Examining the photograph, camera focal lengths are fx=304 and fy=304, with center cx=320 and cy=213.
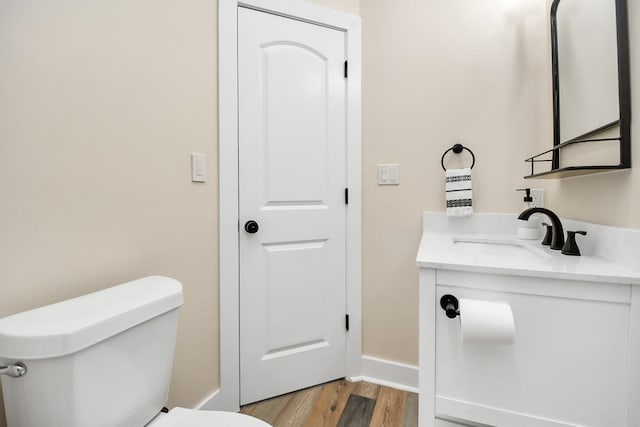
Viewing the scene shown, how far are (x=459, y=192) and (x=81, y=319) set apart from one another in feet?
4.91

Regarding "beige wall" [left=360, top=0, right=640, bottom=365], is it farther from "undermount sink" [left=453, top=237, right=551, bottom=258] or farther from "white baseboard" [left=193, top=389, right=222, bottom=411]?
"white baseboard" [left=193, top=389, right=222, bottom=411]

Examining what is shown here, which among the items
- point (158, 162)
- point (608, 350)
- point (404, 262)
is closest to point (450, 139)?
point (404, 262)

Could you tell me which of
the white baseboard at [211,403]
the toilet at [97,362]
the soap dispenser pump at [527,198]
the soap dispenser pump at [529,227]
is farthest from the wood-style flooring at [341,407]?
the soap dispenser pump at [527,198]

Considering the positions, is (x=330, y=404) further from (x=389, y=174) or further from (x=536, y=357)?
(x=389, y=174)

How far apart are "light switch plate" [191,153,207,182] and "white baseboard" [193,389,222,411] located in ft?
3.10

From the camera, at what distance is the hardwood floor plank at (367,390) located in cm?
158

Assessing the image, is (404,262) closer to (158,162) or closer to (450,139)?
(450,139)

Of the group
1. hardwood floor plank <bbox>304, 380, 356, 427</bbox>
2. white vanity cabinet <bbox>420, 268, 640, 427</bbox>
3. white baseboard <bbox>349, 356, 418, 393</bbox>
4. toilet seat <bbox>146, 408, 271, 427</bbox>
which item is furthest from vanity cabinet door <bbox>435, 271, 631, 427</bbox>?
white baseboard <bbox>349, 356, 418, 393</bbox>

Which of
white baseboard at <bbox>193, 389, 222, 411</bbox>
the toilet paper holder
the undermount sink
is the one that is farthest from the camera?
white baseboard at <bbox>193, 389, 222, 411</bbox>

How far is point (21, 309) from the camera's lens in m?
0.75

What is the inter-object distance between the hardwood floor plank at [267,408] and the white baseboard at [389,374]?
408 mm

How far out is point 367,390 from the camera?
5.33 feet

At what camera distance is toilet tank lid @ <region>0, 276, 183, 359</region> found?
615mm

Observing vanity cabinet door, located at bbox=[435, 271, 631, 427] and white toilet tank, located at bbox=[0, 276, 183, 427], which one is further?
vanity cabinet door, located at bbox=[435, 271, 631, 427]
